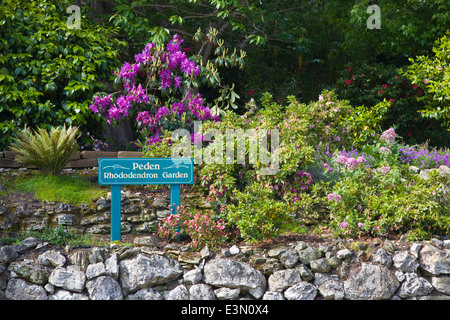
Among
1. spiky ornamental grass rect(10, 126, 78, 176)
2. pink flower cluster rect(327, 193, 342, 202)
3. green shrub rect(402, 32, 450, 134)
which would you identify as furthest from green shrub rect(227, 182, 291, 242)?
green shrub rect(402, 32, 450, 134)

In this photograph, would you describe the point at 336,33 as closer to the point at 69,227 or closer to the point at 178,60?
the point at 178,60

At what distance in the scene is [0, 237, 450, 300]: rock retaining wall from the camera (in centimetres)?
496

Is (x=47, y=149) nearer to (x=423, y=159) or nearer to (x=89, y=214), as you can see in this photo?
(x=89, y=214)

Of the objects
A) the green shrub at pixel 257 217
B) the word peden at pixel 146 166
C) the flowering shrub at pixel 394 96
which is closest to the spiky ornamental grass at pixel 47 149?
the word peden at pixel 146 166

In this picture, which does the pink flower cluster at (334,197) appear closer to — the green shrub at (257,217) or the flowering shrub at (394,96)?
the green shrub at (257,217)

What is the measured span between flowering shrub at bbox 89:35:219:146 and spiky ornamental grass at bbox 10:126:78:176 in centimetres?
110

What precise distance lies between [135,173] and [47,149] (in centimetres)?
169

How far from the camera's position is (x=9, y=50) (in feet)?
26.3

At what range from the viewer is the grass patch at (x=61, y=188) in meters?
6.35

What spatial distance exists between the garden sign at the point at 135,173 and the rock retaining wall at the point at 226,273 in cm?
54

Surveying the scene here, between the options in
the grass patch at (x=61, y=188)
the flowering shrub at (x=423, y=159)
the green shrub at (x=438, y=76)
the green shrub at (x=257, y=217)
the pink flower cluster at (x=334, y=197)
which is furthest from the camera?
the green shrub at (x=438, y=76)

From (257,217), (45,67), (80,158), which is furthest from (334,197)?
(45,67)

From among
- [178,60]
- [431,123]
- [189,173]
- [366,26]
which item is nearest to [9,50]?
[178,60]

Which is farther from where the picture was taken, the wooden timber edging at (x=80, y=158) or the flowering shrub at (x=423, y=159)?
the flowering shrub at (x=423, y=159)
